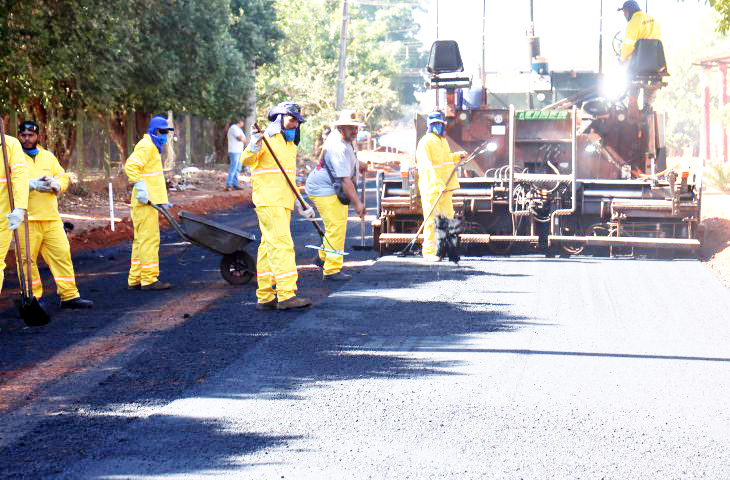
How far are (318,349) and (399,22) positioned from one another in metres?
92.6

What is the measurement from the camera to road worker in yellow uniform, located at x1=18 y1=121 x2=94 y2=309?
34.7 ft

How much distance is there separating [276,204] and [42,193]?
216cm

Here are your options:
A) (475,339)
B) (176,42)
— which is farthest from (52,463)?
(176,42)

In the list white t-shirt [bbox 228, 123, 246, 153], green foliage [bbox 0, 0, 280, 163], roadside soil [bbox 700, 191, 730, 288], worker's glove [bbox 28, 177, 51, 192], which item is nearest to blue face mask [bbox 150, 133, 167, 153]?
worker's glove [bbox 28, 177, 51, 192]

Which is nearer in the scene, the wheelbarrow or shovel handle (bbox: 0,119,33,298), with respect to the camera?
shovel handle (bbox: 0,119,33,298)

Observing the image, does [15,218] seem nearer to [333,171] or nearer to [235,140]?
[333,171]

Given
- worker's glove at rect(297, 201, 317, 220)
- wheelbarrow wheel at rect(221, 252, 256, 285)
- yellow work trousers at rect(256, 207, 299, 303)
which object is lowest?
wheelbarrow wheel at rect(221, 252, 256, 285)

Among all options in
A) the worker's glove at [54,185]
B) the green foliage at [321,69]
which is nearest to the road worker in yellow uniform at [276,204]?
the worker's glove at [54,185]

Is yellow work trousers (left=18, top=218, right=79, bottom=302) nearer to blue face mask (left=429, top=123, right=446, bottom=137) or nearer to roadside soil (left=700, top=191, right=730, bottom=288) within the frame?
blue face mask (left=429, top=123, right=446, bottom=137)

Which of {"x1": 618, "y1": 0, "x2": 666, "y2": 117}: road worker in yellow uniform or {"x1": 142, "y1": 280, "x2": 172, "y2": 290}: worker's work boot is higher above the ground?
{"x1": 618, "y1": 0, "x2": 666, "y2": 117}: road worker in yellow uniform

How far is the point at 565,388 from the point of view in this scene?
7.32 meters

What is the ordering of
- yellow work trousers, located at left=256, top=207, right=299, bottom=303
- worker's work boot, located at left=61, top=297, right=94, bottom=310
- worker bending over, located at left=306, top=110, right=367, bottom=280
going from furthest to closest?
worker bending over, located at left=306, top=110, right=367, bottom=280 < worker's work boot, located at left=61, top=297, right=94, bottom=310 < yellow work trousers, located at left=256, top=207, right=299, bottom=303

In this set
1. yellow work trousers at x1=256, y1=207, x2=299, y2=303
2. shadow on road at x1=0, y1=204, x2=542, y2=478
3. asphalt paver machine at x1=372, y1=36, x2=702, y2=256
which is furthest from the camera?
asphalt paver machine at x1=372, y1=36, x2=702, y2=256

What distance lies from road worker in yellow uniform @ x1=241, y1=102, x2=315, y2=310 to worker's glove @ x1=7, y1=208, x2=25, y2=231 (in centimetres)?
199
